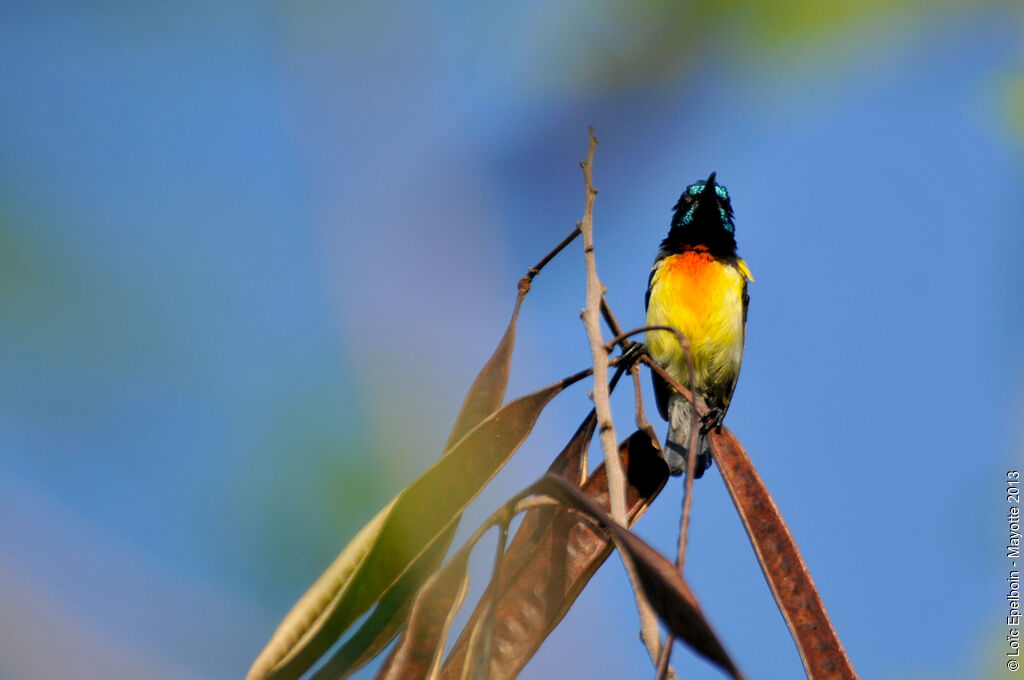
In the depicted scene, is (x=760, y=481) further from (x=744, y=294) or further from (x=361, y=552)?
(x=744, y=294)

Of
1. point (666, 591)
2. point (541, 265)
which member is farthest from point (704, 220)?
point (666, 591)

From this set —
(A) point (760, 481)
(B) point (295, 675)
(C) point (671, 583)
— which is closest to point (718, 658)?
(C) point (671, 583)

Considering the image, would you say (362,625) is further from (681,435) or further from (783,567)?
(681,435)

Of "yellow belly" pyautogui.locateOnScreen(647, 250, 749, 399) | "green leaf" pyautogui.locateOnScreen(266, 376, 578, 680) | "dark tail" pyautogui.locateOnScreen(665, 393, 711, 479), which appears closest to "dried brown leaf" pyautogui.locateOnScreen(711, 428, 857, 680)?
"green leaf" pyautogui.locateOnScreen(266, 376, 578, 680)

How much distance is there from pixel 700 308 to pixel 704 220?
63cm

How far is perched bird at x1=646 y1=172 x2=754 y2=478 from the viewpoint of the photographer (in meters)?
4.32

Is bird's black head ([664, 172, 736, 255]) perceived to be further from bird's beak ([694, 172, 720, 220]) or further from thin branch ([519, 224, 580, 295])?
thin branch ([519, 224, 580, 295])

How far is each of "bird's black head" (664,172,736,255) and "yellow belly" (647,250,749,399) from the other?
0.49 ft

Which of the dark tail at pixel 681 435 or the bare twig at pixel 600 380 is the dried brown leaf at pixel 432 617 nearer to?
the bare twig at pixel 600 380

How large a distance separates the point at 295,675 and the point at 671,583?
2.18 feet

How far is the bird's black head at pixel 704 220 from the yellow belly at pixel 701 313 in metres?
0.15

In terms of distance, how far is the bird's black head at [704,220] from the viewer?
4717 millimetres

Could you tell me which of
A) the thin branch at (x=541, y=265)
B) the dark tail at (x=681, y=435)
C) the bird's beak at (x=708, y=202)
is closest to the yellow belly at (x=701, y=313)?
the dark tail at (x=681, y=435)

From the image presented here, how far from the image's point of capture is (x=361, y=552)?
153cm
